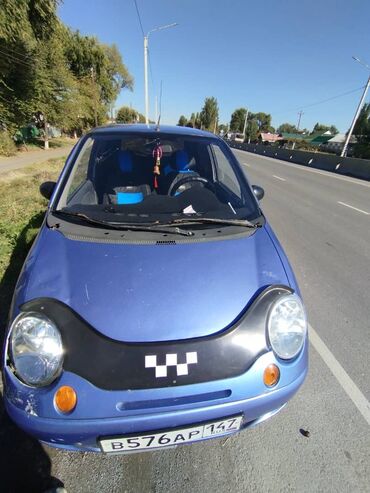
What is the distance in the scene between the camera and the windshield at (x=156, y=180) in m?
2.50

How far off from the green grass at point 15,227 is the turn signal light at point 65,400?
1.68m

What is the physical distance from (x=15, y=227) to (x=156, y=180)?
2.97 metres

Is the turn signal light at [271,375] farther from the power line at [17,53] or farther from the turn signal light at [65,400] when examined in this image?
the power line at [17,53]

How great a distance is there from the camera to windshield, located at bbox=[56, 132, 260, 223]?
98.5 inches

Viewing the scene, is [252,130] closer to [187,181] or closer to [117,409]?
[187,181]

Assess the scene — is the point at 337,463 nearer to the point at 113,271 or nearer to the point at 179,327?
the point at 179,327

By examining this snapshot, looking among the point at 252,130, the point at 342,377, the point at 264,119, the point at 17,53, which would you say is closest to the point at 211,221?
the point at 342,377

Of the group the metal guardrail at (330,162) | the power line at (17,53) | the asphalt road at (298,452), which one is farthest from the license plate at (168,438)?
the metal guardrail at (330,162)

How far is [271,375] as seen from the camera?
5.33 ft

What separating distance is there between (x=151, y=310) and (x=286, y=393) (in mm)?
835

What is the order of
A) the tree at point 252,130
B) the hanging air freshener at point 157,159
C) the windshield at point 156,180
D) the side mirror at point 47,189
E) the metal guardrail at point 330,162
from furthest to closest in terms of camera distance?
the tree at point 252,130
the metal guardrail at point 330,162
the hanging air freshener at point 157,159
the side mirror at point 47,189
the windshield at point 156,180

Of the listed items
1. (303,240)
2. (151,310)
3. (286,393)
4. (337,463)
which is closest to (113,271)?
(151,310)

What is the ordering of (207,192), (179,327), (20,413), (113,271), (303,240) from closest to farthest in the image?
(20,413) < (179,327) < (113,271) < (207,192) < (303,240)

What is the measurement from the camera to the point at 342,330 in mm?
3248
